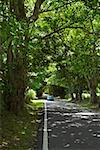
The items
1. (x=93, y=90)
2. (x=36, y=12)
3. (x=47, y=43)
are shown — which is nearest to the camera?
(x=36, y=12)

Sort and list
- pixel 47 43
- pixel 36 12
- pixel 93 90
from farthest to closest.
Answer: pixel 93 90, pixel 47 43, pixel 36 12

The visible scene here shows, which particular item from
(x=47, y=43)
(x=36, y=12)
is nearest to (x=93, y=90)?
(x=47, y=43)

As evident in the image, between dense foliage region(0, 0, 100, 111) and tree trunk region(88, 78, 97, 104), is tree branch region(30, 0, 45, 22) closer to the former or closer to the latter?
dense foliage region(0, 0, 100, 111)

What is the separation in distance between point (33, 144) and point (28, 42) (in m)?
4.19

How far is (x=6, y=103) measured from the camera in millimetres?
23172

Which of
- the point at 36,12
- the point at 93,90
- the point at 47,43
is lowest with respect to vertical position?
the point at 93,90

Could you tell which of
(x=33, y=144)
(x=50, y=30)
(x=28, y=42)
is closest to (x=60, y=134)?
(x=33, y=144)

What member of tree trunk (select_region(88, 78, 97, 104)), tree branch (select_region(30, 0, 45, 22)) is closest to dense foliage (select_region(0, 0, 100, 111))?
tree branch (select_region(30, 0, 45, 22))

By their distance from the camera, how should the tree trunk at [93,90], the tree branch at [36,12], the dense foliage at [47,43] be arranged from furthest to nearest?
the tree trunk at [93,90]
the tree branch at [36,12]
the dense foliage at [47,43]

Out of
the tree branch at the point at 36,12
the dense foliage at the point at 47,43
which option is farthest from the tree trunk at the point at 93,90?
the tree branch at the point at 36,12

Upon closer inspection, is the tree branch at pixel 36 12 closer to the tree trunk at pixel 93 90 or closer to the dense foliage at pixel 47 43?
the dense foliage at pixel 47 43

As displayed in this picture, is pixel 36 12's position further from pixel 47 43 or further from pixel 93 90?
pixel 93 90

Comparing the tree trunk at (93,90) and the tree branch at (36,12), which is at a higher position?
the tree branch at (36,12)

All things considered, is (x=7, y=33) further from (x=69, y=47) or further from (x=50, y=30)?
(x=69, y=47)
